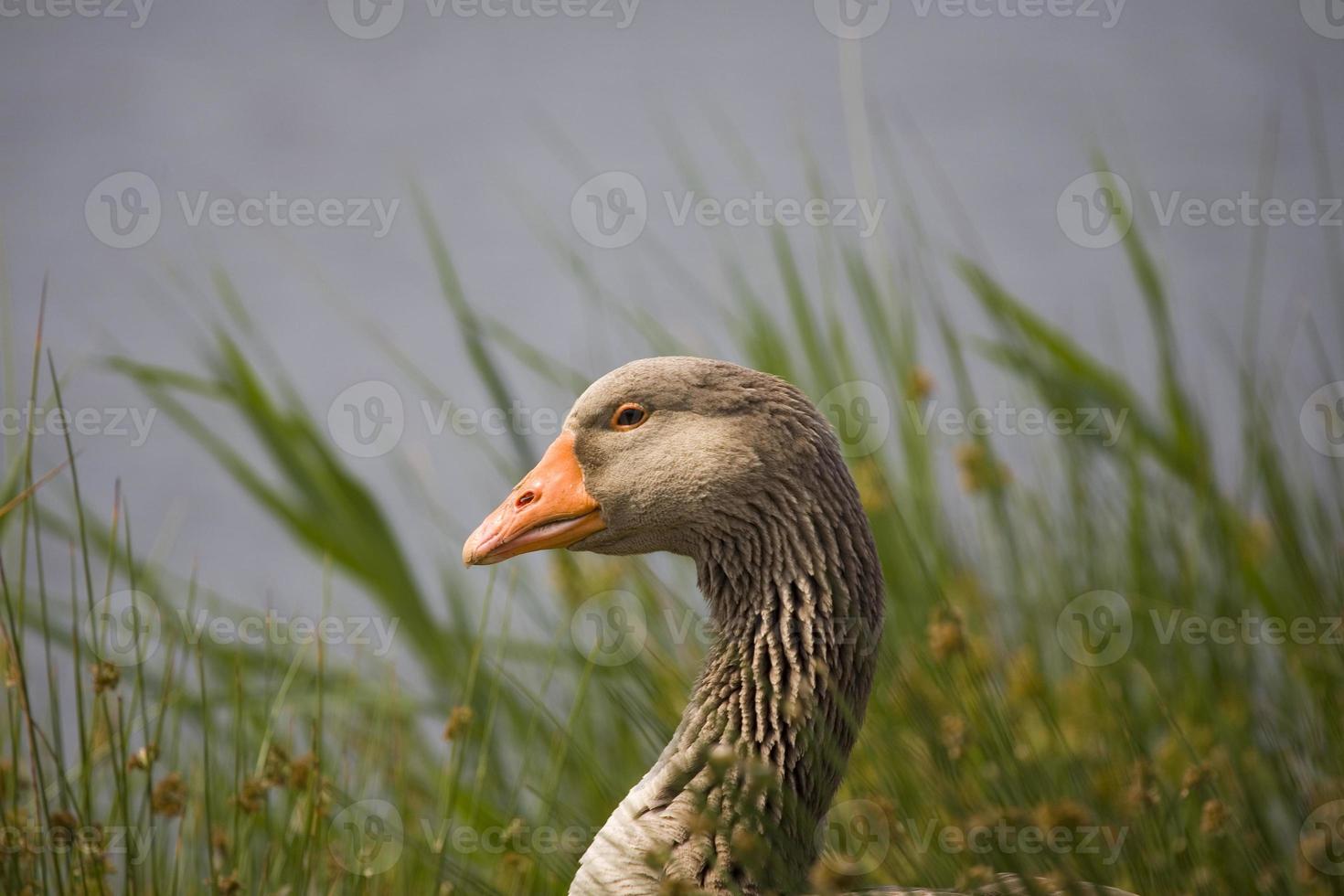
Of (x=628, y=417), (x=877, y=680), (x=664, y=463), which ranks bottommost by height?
(x=877, y=680)

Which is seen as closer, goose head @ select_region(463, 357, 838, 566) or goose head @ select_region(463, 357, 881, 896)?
goose head @ select_region(463, 357, 881, 896)

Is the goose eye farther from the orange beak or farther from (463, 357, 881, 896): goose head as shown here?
the orange beak

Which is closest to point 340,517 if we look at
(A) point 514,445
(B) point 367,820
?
(A) point 514,445

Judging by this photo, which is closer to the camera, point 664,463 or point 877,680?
point 664,463

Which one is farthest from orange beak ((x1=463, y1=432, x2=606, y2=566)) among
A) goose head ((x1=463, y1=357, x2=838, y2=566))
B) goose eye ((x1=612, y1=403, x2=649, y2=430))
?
goose eye ((x1=612, y1=403, x2=649, y2=430))

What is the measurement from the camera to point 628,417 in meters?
3.08

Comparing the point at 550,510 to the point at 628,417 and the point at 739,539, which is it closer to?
the point at 628,417

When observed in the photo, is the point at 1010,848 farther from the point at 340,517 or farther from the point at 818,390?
the point at 340,517

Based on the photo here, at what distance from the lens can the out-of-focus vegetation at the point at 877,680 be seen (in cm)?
284

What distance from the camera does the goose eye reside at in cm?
307

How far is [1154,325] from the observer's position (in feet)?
15.3

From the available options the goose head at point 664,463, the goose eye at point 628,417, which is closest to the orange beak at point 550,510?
the goose head at point 664,463

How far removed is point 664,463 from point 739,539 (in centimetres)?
24

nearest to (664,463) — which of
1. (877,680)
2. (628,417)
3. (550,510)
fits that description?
(628,417)
